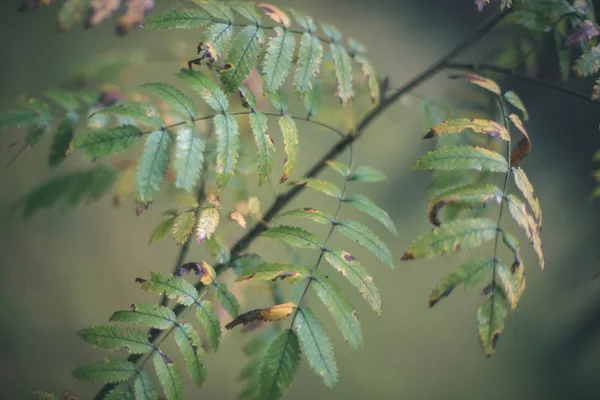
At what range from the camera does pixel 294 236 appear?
2.00 ft

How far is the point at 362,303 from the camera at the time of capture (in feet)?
5.18

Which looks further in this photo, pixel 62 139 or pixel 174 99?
pixel 62 139

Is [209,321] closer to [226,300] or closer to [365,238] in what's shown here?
[226,300]

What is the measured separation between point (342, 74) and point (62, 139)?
19.9 inches

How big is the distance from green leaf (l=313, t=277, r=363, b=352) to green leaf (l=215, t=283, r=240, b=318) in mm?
185

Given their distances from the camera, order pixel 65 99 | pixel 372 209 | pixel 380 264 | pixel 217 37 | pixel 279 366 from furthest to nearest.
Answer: pixel 380 264
pixel 65 99
pixel 372 209
pixel 217 37
pixel 279 366

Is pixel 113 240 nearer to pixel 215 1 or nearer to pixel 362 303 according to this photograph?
pixel 362 303

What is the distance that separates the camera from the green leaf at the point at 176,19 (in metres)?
0.56

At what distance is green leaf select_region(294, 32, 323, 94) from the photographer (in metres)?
0.62

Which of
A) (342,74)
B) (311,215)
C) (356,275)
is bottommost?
(356,275)

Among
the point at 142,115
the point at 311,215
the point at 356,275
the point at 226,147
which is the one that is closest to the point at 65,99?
the point at 142,115

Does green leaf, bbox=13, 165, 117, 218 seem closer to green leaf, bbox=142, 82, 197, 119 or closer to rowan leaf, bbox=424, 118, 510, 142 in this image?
green leaf, bbox=142, 82, 197, 119

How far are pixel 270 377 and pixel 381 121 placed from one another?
3.76 feet

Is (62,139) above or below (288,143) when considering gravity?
above
